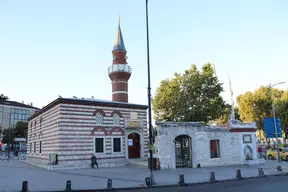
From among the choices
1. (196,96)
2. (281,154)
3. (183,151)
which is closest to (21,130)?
(196,96)

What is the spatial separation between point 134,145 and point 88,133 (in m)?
5.08

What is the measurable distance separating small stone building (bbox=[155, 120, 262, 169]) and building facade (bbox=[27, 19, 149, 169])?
494 cm

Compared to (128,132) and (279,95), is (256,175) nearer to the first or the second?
(128,132)

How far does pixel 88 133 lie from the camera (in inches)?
902

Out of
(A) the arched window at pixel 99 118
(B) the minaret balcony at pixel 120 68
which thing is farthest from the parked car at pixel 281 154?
(A) the arched window at pixel 99 118

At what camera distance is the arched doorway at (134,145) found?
82.9 feet

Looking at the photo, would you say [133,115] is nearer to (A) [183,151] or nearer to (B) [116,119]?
(B) [116,119]

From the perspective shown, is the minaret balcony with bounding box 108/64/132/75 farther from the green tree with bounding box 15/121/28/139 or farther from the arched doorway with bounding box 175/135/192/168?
the green tree with bounding box 15/121/28/139

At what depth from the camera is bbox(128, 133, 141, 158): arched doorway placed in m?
25.3

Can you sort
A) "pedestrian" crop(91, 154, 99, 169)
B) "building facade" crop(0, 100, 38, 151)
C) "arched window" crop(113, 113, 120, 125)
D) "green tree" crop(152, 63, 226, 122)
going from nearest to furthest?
"pedestrian" crop(91, 154, 99, 169), "arched window" crop(113, 113, 120, 125), "green tree" crop(152, 63, 226, 122), "building facade" crop(0, 100, 38, 151)

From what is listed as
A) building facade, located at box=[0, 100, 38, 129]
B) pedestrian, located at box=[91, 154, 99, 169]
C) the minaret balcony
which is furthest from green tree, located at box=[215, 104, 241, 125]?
building facade, located at box=[0, 100, 38, 129]

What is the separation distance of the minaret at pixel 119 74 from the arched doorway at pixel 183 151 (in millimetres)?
11106

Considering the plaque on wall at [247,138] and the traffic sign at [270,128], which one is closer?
the plaque on wall at [247,138]

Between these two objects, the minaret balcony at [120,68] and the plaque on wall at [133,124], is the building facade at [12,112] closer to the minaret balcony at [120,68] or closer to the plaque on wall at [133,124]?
the minaret balcony at [120,68]
